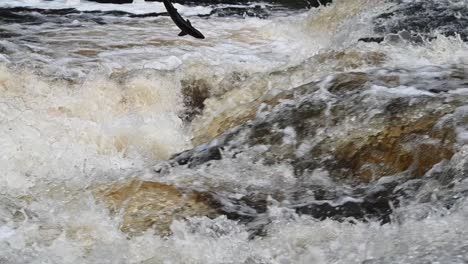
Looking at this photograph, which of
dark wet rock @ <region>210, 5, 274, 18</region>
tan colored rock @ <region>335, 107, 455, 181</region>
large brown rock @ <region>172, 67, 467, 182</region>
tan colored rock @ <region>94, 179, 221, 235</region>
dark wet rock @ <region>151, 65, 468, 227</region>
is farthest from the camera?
dark wet rock @ <region>210, 5, 274, 18</region>

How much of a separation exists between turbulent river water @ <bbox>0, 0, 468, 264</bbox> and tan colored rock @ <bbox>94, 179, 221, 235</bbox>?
12 mm

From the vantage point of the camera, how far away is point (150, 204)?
3658 mm

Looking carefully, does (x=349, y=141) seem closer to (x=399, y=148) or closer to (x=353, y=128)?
(x=353, y=128)

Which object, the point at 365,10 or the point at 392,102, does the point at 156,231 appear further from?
the point at 365,10

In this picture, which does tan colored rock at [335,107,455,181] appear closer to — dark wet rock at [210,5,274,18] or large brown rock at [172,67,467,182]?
large brown rock at [172,67,467,182]

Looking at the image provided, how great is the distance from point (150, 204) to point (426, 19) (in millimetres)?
5687

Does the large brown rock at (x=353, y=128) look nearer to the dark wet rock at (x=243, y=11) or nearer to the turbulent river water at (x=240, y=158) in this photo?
the turbulent river water at (x=240, y=158)

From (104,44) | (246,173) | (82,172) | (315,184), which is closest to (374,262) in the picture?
(315,184)

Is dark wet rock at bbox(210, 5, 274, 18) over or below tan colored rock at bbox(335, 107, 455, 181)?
below

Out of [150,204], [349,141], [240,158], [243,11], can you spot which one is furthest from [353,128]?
[243,11]

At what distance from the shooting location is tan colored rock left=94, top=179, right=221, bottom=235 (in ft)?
11.4

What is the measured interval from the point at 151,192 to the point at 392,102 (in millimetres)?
1643

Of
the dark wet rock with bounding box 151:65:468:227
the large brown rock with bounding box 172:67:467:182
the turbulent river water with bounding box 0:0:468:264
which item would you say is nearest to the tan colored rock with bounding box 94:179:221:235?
the turbulent river water with bounding box 0:0:468:264

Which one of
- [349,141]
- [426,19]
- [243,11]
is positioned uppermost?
[349,141]
